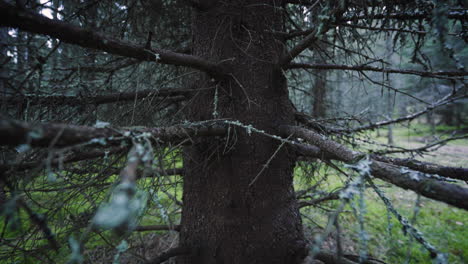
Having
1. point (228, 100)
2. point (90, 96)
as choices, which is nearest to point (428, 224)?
point (228, 100)

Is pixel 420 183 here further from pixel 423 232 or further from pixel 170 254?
pixel 423 232

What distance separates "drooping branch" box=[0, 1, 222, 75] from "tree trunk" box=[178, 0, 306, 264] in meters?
0.55

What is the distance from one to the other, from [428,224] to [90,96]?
663 cm

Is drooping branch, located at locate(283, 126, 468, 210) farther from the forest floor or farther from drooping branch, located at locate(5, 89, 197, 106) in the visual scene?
the forest floor

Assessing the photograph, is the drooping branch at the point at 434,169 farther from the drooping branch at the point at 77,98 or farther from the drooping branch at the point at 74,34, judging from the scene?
the drooping branch at the point at 77,98

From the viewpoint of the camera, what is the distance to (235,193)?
71.2 inches

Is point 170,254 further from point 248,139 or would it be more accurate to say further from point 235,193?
point 248,139

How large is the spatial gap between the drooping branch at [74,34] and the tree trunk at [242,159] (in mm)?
546

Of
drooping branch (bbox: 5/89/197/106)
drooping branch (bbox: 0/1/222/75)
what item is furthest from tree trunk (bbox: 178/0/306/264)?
drooping branch (bbox: 0/1/222/75)

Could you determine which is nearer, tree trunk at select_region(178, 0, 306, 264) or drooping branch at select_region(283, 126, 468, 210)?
drooping branch at select_region(283, 126, 468, 210)

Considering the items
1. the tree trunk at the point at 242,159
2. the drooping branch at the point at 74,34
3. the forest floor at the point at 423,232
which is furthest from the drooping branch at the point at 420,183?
the forest floor at the point at 423,232

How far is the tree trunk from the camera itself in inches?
70.9

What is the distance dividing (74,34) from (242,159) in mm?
1366

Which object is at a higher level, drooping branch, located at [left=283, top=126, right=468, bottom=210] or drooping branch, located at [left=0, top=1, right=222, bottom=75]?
drooping branch, located at [left=0, top=1, right=222, bottom=75]
